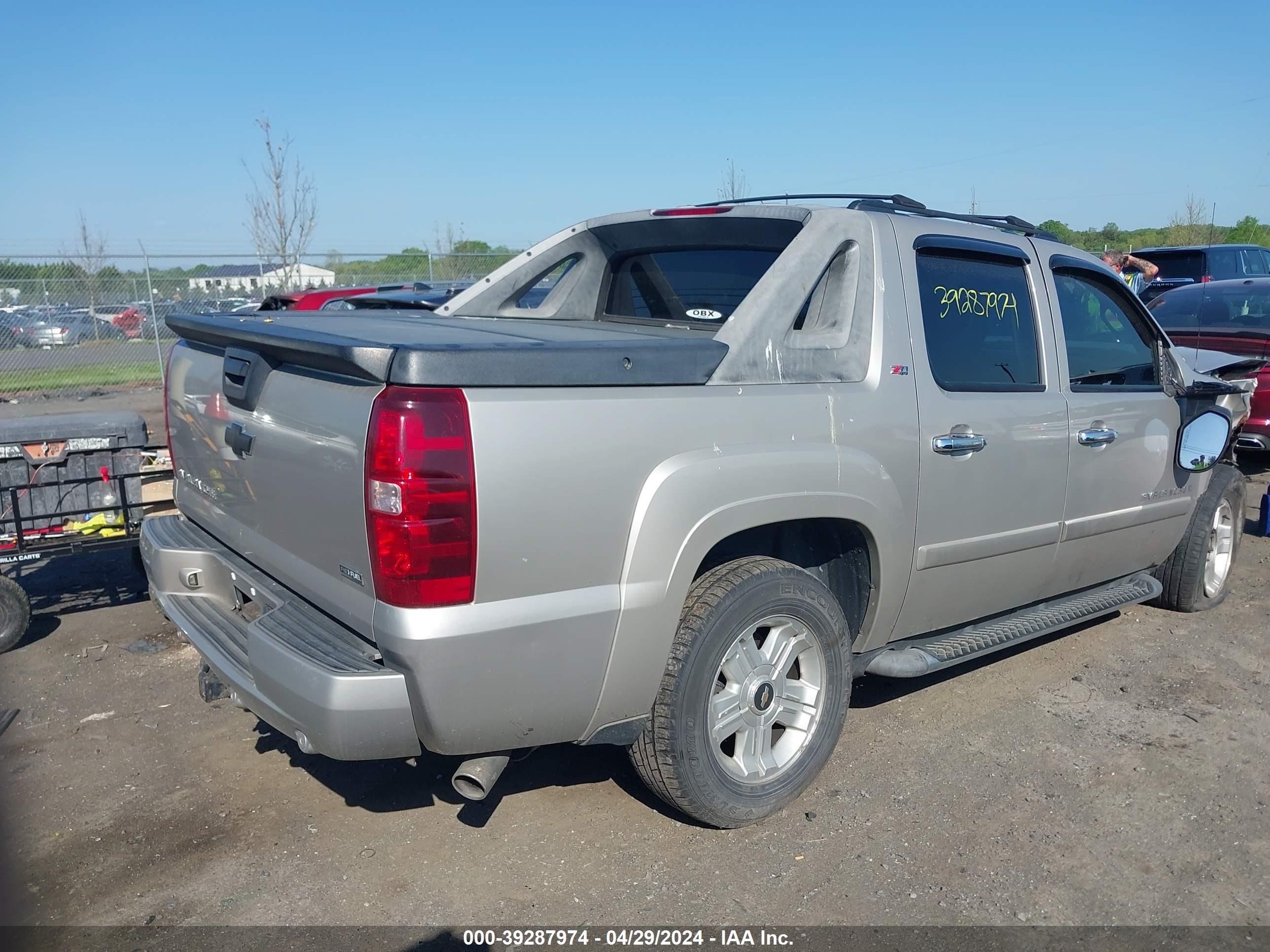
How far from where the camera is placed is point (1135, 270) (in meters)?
13.3

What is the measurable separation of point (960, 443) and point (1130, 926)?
5.38ft

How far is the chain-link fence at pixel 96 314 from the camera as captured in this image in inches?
677

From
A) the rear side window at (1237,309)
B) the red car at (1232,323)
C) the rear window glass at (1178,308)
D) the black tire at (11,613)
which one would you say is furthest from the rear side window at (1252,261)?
the black tire at (11,613)

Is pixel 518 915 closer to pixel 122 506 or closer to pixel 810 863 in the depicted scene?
pixel 810 863

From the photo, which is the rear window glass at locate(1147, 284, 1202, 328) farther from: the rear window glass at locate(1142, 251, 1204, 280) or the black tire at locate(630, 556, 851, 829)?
the black tire at locate(630, 556, 851, 829)

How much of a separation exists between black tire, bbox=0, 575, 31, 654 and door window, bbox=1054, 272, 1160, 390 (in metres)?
5.04

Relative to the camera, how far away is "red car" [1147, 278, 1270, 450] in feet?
27.0

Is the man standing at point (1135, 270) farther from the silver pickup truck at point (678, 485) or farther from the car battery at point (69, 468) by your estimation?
the car battery at point (69, 468)

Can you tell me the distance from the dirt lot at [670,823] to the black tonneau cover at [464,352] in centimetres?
155

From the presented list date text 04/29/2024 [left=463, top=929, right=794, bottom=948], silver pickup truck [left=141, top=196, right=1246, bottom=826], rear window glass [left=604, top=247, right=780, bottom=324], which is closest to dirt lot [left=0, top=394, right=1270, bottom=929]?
date text 04/29/2024 [left=463, top=929, right=794, bottom=948]

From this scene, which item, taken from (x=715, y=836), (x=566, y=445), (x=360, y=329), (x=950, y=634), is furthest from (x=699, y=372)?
(x=950, y=634)

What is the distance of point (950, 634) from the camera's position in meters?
4.19

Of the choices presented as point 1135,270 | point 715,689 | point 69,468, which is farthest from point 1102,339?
point 1135,270

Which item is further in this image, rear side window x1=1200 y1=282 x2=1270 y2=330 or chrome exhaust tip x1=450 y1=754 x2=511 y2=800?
rear side window x1=1200 y1=282 x2=1270 y2=330
